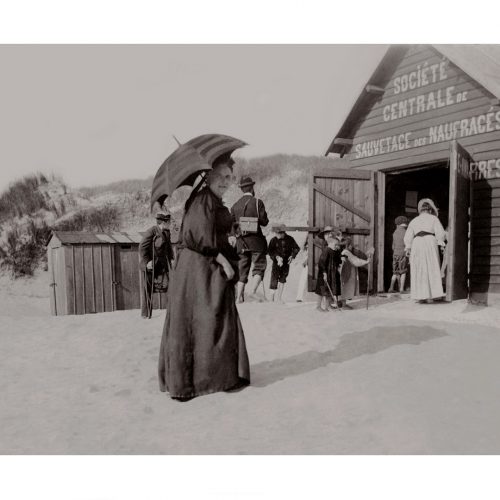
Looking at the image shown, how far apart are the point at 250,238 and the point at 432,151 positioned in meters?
3.05

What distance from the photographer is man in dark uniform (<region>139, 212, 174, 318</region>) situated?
693cm

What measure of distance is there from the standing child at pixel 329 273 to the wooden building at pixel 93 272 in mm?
2386

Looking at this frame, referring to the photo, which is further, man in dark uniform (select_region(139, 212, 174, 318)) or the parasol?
man in dark uniform (select_region(139, 212, 174, 318))

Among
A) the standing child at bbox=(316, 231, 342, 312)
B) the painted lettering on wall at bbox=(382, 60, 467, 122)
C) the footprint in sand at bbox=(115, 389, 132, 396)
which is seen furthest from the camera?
the painted lettering on wall at bbox=(382, 60, 467, 122)

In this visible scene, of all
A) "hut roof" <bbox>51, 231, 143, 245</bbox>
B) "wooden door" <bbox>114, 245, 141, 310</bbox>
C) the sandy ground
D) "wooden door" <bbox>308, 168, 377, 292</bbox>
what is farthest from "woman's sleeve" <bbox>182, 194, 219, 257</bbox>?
"wooden door" <bbox>114, 245, 141, 310</bbox>

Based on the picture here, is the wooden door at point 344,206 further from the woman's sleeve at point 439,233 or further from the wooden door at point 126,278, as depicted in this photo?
the wooden door at point 126,278

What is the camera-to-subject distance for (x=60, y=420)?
3.81 metres

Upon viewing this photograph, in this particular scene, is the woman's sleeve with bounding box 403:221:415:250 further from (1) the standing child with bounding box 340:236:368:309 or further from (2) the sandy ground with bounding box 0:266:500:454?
(2) the sandy ground with bounding box 0:266:500:454

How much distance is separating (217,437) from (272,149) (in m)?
3.14

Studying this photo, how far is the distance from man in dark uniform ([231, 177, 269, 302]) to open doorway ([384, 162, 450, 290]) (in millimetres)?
3056

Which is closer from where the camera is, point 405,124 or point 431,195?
point 405,124

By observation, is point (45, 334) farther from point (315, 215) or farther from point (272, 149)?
point (315, 215)

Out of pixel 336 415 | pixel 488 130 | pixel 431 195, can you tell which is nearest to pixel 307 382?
pixel 336 415

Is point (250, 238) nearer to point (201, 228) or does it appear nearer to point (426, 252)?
point (426, 252)
